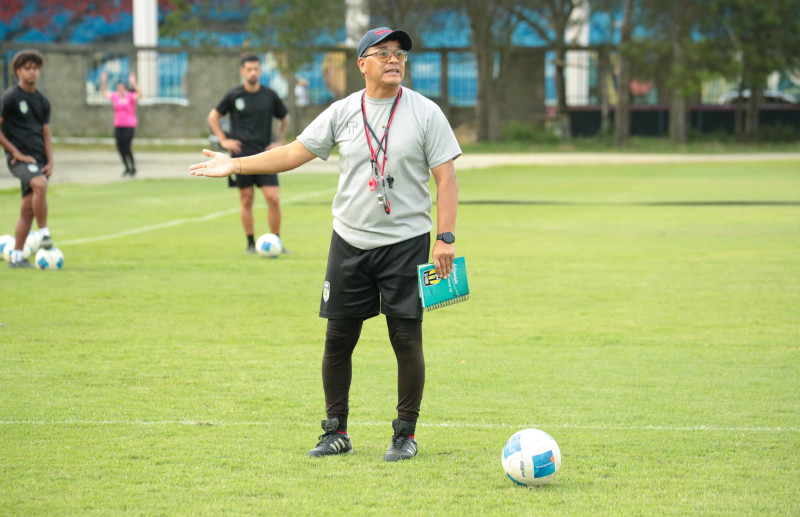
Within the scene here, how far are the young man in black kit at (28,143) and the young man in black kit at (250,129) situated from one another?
2036 millimetres

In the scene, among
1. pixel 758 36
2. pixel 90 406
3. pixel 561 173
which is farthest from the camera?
pixel 758 36

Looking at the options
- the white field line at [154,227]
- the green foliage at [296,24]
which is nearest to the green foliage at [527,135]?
the green foliage at [296,24]

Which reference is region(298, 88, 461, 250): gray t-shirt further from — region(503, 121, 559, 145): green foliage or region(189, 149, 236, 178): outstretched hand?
region(503, 121, 559, 145): green foliage

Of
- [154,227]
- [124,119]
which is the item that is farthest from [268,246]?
[124,119]

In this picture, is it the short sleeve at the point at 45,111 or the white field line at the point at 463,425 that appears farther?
the short sleeve at the point at 45,111

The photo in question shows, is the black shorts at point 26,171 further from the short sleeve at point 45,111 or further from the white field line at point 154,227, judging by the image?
the white field line at point 154,227

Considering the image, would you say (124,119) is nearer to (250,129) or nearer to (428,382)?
(250,129)

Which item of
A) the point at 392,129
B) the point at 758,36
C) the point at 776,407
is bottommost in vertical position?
the point at 776,407

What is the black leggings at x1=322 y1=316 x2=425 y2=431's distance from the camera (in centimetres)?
543

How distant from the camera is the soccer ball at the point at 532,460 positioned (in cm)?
491

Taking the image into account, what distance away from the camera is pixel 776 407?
6430 mm

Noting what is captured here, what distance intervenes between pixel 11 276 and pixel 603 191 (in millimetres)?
14363

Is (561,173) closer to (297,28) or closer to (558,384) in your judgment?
(297,28)

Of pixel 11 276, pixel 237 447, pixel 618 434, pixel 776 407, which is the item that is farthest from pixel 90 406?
pixel 11 276
